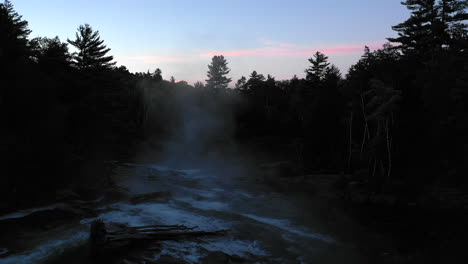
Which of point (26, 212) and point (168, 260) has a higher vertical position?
point (26, 212)

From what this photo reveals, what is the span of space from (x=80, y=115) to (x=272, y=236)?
22708mm

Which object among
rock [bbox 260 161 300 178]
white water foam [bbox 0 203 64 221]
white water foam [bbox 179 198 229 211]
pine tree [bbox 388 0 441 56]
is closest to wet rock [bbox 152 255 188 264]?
white water foam [bbox 179 198 229 211]

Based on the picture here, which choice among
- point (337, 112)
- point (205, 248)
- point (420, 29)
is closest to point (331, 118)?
point (337, 112)

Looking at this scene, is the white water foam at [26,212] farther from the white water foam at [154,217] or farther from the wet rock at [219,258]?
the wet rock at [219,258]

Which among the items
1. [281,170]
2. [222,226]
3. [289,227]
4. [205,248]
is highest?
[205,248]

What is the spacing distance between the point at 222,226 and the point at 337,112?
31035 mm

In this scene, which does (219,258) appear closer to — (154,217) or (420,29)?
(154,217)

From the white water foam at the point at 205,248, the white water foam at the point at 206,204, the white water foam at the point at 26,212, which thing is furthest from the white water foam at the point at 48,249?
the white water foam at the point at 206,204

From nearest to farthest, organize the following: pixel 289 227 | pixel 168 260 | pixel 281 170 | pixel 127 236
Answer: pixel 168 260, pixel 127 236, pixel 289 227, pixel 281 170

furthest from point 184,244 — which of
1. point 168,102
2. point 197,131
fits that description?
point 168,102

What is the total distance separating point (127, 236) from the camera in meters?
13.2

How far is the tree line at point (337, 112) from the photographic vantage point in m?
21.7

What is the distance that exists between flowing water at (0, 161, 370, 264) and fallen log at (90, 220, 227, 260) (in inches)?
22.3

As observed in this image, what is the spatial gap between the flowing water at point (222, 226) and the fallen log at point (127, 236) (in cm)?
57
